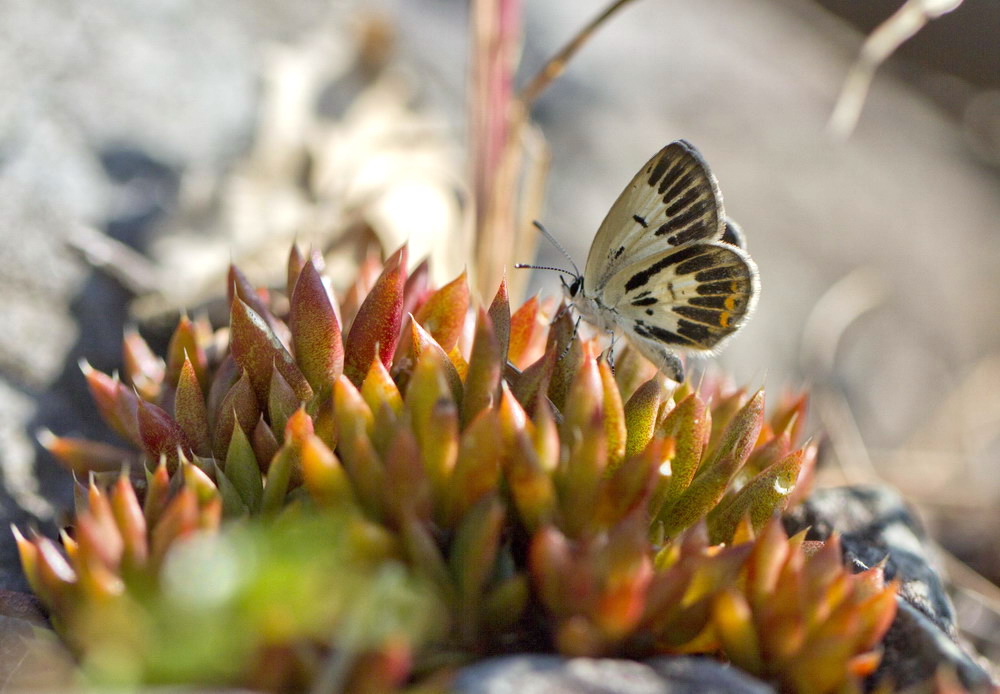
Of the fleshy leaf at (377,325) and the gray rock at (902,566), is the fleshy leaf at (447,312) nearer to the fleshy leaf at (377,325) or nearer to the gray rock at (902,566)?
the fleshy leaf at (377,325)

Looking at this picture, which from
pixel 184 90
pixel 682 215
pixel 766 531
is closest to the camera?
pixel 766 531

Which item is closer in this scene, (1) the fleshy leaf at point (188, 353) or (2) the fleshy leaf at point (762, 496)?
(2) the fleshy leaf at point (762, 496)

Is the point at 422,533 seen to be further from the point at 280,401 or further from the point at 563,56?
the point at 563,56

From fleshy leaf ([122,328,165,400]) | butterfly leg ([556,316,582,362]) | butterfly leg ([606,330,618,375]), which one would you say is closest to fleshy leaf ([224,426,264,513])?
fleshy leaf ([122,328,165,400])

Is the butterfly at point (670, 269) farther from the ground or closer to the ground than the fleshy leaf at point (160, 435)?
farther from the ground

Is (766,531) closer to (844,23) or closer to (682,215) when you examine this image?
(682,215)

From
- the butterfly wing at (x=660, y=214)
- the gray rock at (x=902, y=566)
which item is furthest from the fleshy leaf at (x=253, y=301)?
the gray rock at (x=902, y=566)

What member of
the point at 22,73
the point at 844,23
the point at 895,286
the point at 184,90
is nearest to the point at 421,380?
the point at 22,73
